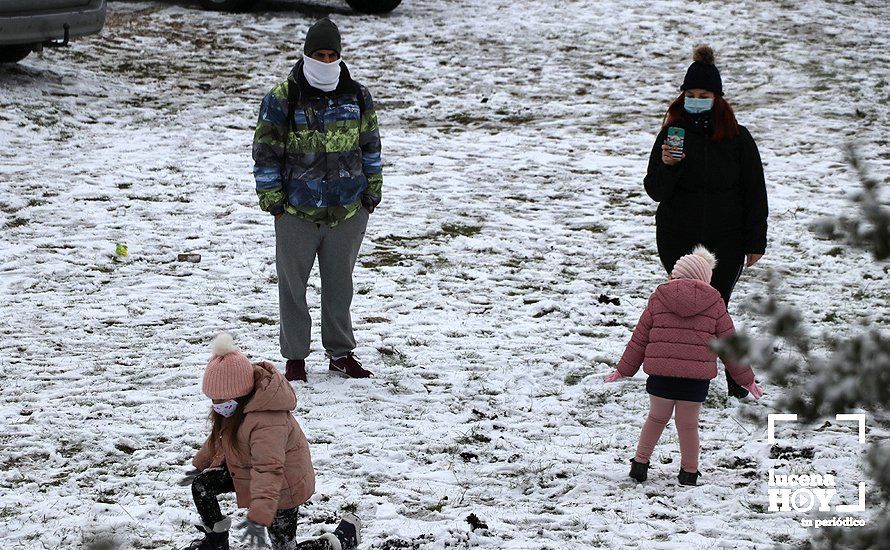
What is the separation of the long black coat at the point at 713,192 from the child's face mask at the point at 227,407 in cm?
302

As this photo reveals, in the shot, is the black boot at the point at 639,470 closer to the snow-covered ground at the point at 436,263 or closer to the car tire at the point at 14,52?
the snow-covered ground at the point at 436,263

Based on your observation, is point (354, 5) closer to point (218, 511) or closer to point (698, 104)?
point (698, 104)

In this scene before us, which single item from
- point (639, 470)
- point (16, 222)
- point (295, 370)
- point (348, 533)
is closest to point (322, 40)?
point (295, 370)

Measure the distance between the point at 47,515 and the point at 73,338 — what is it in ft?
7.60

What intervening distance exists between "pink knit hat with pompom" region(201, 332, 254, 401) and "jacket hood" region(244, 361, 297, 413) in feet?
0.15

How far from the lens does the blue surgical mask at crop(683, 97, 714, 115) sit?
5.93 meters

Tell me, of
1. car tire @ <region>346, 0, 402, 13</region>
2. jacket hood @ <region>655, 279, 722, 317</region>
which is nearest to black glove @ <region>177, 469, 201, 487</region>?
jacket hood @ <region>655, 279, 722, 317</region>

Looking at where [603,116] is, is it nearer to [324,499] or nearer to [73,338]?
[73,338]

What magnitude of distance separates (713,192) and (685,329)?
1256 mm

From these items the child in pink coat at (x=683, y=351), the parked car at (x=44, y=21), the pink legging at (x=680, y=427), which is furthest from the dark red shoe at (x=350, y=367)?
the parked car at (x=44, y=21)

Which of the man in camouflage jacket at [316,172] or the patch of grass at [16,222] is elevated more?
the man in camouflage jacket at [316,172]

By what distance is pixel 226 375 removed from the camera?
4117mm

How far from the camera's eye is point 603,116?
11844 millimetres

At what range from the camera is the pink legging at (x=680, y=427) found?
5.19 meters
